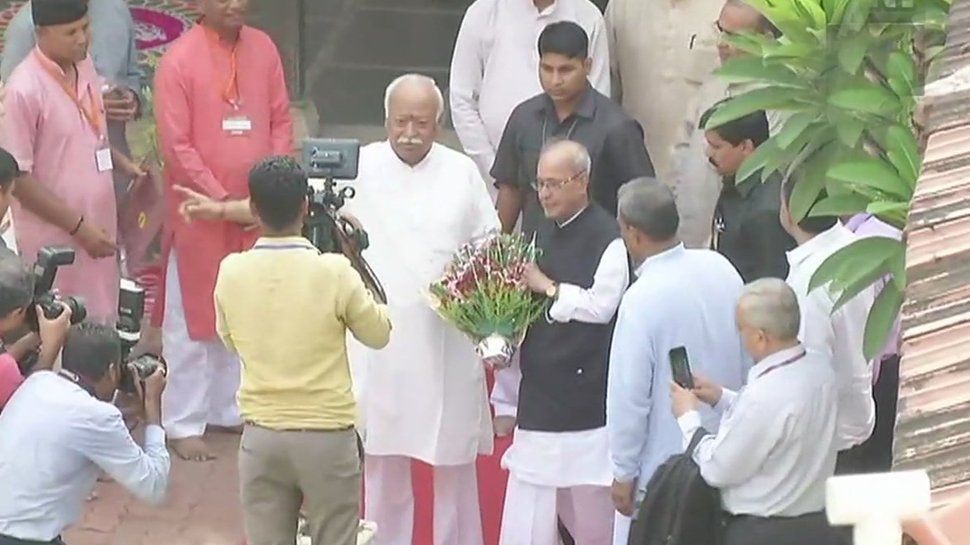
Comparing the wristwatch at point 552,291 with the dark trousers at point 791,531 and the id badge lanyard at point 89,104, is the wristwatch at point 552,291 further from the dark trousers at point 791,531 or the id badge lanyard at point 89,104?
the id badge lanyard at point 89,104

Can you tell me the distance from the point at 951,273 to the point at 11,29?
5218 mm

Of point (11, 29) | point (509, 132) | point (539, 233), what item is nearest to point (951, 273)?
point (539, 233)

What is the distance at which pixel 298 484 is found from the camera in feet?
17.3

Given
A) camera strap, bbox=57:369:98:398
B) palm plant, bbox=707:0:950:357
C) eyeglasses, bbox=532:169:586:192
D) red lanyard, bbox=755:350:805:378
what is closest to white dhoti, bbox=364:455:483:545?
eyeglasses, bbox=532:169:586:192

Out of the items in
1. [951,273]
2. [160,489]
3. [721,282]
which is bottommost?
[160,489]

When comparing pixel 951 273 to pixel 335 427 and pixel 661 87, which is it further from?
pixel 661 87

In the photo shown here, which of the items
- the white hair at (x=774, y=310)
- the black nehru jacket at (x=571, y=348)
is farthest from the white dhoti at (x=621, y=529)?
the white hair at (x=774, y=310)

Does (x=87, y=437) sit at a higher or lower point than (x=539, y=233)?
lower

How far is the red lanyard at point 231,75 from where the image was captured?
6.77 meters

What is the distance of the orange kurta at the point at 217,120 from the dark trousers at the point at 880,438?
101 inches

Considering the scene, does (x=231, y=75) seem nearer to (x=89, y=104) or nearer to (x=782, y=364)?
(x=89, y=104)

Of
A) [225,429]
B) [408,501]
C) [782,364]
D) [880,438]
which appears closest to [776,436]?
[782,364]

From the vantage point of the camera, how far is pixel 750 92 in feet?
12.2

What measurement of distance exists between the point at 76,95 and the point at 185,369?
1.24 meters
